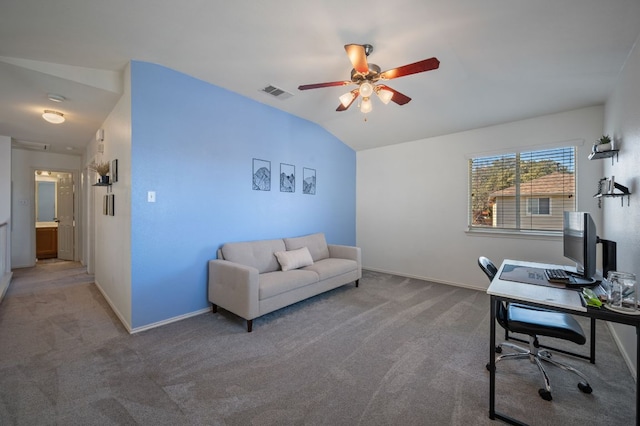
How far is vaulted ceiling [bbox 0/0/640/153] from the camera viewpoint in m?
2.05

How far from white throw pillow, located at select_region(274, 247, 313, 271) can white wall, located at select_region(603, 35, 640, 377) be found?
3.22m

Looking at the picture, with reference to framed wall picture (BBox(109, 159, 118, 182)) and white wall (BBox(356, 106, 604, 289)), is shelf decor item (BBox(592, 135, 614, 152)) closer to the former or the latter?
white wall (BBox(356, 106, 604, 289))

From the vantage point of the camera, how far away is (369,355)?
2346mm

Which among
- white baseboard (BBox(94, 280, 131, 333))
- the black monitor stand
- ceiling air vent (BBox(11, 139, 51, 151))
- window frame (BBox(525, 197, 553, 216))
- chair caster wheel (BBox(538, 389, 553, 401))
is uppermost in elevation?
ceiling air vent (BBox(11, 139, 51, 151))

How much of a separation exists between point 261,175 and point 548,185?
4.04 meters

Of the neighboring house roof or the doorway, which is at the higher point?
the neighboring house roof

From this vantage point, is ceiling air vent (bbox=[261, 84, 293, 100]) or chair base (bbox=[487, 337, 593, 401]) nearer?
chair base (bbox=[487, 337, 593, 401])

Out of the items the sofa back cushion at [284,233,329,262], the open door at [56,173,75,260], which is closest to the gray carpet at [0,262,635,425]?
the sofa back cushion at [284,233,329,262]

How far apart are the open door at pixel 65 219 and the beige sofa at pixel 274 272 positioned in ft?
18.8

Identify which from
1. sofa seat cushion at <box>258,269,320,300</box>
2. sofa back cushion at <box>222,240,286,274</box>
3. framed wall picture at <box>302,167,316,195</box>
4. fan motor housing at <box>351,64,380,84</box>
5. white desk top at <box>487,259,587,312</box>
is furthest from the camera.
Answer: framed wall picture at <box>302,167,316,195</box>

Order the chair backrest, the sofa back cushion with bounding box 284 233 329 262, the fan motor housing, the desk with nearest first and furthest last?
the desk
the chair backrest
the fan motor housing
the sofa back cushion with bounding box 284 233 329 262

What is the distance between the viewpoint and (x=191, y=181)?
3188 millimetres

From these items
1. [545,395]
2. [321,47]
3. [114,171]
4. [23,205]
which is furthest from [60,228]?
[545,395]

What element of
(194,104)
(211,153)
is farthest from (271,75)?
(211,153)
